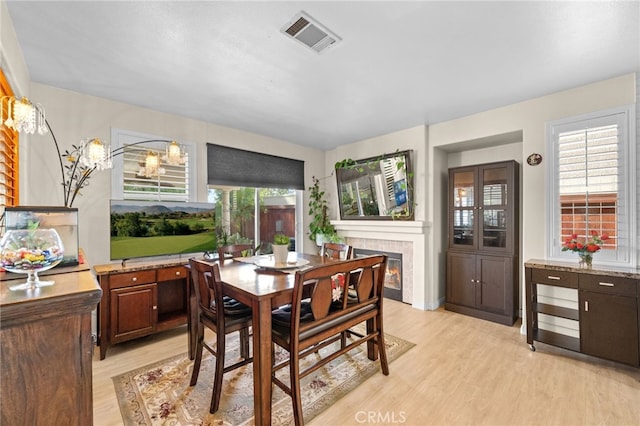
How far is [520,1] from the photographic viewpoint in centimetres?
167

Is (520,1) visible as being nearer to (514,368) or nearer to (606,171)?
(606,171)

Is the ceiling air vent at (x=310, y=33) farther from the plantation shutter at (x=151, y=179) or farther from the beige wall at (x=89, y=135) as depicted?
the beige wall at (x=89, y=135)

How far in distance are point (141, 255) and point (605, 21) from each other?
13.7 ft

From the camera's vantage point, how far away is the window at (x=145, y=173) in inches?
120

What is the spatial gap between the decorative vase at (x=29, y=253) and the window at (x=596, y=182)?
385 cm

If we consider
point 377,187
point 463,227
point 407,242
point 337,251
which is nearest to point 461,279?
point 463,227

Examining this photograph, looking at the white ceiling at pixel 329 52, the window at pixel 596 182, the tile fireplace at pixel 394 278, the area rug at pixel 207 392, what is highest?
the white ceiling at pixel 329 52

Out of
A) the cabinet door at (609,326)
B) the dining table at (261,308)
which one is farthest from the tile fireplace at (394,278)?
the dining table at (261,308)

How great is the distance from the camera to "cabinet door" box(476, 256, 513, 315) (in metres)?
3.37

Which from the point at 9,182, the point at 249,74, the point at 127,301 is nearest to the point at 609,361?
the point at 249,74

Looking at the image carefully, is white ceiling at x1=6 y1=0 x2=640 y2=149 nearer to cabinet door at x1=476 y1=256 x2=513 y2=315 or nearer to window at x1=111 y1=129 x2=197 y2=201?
window at x1=111 y1=129 x2=197 y2=201

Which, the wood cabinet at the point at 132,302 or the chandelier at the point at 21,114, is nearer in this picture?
the chandelier at the point at 21,114

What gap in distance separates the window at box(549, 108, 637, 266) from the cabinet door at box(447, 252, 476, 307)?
0.93 meters

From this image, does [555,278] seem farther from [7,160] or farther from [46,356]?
[7,160]
